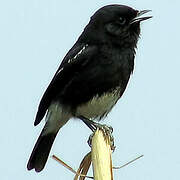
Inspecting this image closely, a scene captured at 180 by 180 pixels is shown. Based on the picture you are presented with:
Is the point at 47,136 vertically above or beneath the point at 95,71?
beneath

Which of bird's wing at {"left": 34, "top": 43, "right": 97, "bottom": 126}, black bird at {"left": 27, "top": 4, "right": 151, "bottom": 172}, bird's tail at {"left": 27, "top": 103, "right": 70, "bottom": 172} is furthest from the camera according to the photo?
bird's tail at {"left": 27, "top": 103, "right": 70, "bottom": 172}

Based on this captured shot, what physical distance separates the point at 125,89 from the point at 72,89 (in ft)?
A: 1.57

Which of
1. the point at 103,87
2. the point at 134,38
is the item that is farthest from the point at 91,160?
the point at 134,38

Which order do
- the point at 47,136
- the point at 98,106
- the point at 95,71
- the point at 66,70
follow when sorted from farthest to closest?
1. the point at 47,136
2. the point at 66,70
3. the point at 98,106
4. the point at 95,71

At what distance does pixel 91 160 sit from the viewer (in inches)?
118

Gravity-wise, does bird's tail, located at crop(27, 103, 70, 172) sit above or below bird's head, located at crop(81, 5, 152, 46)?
below

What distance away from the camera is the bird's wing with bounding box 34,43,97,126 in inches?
204

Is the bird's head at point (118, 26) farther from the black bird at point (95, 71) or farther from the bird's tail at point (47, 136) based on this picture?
the bird's tail at point (47, 136)

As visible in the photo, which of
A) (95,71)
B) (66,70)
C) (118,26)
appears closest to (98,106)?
(95,71)

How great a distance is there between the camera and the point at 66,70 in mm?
5289

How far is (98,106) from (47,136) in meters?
0.74

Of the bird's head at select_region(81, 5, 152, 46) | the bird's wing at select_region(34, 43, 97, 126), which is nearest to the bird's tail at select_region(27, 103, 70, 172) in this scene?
the bird's wing at select_region(34, 43, 97, 126)

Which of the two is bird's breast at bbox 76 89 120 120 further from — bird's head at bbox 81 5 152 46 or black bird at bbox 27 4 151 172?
bird's head at bbox 81 5 152 46

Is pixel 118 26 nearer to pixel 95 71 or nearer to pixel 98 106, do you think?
pixel 95 71
